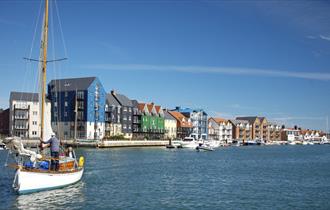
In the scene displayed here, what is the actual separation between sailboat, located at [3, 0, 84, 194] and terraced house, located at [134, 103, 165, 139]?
116 meters

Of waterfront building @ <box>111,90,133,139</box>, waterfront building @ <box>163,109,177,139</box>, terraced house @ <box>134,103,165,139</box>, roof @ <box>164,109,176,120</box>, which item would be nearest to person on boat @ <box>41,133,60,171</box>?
waterfront building @ <box>111,90,133,139</box>

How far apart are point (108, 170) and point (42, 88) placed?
1997cm

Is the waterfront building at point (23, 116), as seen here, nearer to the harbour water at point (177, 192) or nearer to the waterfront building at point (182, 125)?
the waterfront building at point (182, 125)

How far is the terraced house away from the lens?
156 metres

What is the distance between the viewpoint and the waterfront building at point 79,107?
424ft

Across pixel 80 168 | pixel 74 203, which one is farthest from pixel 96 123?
pixel 74 203

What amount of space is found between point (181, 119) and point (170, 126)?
29.1ft

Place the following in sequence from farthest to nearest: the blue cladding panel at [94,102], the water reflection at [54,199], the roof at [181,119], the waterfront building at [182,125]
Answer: the roof at [181,119] → the waterfront building at [182,125] → the blue cladding panel at [94,102] → the water reflection at [54,199]

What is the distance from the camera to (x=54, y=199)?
104 ft

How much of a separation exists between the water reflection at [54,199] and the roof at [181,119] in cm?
14698

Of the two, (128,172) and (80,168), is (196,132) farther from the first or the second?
(80,168)

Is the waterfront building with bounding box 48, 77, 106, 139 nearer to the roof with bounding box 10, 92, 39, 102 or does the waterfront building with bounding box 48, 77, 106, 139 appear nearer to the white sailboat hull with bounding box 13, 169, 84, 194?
the roof with bounding box 10, 92, 39, 102

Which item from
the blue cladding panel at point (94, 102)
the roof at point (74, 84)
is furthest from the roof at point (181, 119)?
the roof at point (74, 84)

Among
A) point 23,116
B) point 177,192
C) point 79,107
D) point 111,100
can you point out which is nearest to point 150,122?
point 111,100
